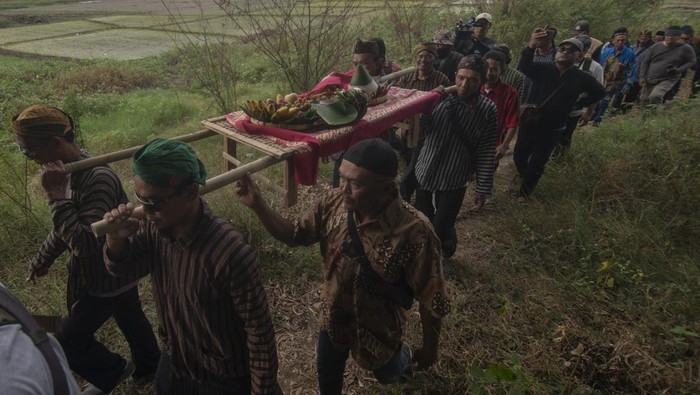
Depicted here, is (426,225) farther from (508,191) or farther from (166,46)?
(166,46)

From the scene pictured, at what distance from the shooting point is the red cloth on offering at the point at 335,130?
2.53 m

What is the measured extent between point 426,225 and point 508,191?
389cm

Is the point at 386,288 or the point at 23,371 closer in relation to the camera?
the point at 23,371

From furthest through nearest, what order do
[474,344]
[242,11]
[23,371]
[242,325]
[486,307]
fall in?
[242,11]
[486,307]
[474,344]
[242,325]
[23,371]

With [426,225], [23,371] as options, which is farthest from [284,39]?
[23,371]

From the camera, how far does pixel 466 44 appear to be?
6.12m

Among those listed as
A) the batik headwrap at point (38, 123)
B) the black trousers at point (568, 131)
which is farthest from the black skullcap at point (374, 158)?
the black trousers at point (568, 131)

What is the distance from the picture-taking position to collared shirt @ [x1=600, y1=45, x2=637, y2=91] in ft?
25.0

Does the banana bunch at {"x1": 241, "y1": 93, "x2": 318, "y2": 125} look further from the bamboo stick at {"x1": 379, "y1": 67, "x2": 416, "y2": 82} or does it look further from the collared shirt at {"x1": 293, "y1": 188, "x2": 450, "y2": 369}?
the bamboo stick at {"x1": 379, "y1": 67, "x2": 416, "y2": 82}

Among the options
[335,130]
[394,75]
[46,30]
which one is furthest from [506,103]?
[46,30]

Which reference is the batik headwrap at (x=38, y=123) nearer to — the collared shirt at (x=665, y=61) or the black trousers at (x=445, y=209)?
the black trousers at (x=445, y=209)

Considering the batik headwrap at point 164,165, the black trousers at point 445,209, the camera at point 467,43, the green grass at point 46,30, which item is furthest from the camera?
the green grass at point 46,30

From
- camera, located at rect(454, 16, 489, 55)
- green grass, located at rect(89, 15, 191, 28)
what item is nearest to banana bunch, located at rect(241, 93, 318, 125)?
camera, located at rect(454, 16, 489, 55)

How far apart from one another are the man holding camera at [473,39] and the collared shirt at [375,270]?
4817mm
